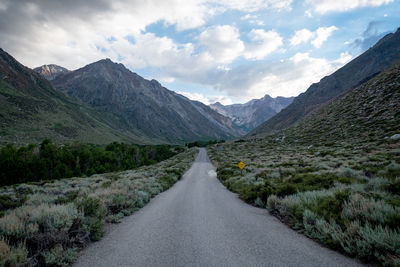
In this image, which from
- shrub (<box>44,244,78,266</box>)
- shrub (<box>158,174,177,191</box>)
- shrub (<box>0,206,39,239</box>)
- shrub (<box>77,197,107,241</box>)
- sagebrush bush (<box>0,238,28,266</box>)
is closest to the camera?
sagebrush bush (<box>0,238,28,266</box>)

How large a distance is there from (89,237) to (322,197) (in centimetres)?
737

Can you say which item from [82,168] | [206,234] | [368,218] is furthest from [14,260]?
[82,168]

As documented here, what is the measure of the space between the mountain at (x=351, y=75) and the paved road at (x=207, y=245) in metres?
131

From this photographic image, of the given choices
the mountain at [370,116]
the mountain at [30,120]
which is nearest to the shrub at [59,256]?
the mountain at [370,116]

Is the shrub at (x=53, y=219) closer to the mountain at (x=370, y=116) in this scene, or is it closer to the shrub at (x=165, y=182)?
the shrub at (x=165, y=182)

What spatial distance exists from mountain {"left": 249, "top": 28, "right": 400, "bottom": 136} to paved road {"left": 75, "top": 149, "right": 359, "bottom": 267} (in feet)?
430

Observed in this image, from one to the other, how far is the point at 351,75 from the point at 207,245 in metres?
177

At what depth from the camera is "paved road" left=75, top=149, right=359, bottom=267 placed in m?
4.03

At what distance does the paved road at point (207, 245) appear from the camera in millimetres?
4027

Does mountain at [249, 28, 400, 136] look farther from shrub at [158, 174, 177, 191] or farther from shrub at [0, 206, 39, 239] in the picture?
shrub at [0, 206, 39, 239]

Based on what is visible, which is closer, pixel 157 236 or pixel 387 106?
pixel 157 236

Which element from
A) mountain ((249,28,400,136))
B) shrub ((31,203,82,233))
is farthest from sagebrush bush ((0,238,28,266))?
mountain ((249,28,400,136))

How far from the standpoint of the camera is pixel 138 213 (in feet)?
27.1

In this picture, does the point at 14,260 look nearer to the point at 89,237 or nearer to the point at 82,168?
the point at 89,237
